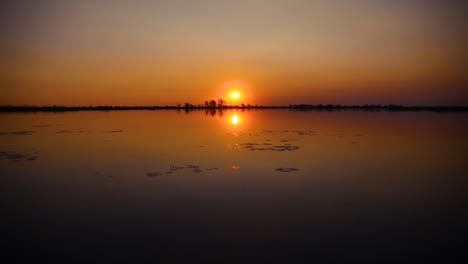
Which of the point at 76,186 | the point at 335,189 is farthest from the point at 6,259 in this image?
the point at 335,189

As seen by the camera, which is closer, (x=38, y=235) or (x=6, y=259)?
(x=6, y=259)

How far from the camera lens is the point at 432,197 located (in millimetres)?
7789

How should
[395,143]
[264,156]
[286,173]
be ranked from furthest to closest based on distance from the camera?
[395,143], [264,156], [286,173]

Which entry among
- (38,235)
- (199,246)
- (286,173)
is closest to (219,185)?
(286,173)

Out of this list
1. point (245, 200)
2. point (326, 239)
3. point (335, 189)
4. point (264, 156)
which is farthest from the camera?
point (264, 156)

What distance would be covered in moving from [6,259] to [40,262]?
0.52 metres

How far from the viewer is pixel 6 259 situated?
459 centimetres

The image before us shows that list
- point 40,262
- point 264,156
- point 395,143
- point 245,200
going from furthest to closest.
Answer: point 395,143 → point 264,156 → point 245,200 → point 40,262

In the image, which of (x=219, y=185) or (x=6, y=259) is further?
(x=219, y=185)

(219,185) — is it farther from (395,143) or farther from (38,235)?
(395,143)

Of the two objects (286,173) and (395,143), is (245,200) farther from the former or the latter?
(395,143)

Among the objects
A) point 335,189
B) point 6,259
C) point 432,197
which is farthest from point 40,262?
point 432,197

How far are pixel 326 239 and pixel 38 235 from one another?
496 centimetres

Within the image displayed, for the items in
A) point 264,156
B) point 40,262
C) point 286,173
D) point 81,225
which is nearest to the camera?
point 40,262
